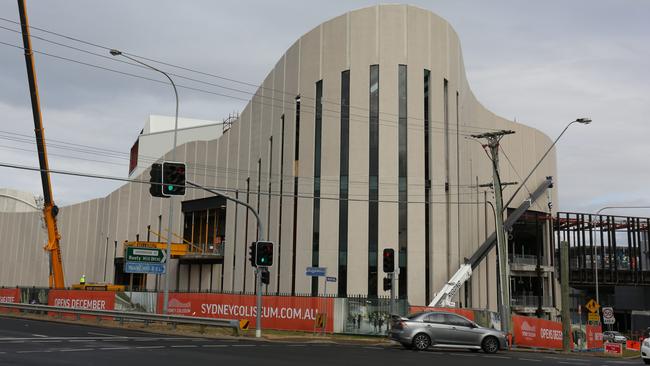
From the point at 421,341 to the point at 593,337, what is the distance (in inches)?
835

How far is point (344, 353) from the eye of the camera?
66.4ft

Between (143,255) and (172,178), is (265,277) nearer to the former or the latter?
(172,178)

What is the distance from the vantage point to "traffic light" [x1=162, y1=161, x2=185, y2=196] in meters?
22.9

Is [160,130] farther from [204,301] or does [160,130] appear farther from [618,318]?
[618,318]

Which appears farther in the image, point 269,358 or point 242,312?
point 242,312

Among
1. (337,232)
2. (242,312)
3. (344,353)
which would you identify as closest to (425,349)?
(344,353)

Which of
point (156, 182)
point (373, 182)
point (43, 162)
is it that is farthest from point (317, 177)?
point (156, 182)

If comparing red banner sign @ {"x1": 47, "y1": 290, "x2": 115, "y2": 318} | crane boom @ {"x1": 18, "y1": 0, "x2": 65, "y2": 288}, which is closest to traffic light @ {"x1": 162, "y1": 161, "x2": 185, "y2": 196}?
red banner sign @ {"x1": 47, "y1": 290, "x2": 115, "y2": 318}

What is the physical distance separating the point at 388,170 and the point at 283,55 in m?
14.0

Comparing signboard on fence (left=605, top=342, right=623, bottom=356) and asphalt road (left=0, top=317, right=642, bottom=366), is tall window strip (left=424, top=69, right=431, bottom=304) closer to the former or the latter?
Answer: signboard on fence (left=605, top=342, right=623, bottom=356)

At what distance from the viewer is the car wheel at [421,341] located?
22.9 meters

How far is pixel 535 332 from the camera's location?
114 ft

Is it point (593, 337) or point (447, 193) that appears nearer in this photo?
point (593, 337)

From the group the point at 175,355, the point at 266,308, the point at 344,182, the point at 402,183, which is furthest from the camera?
the point at 344,182
